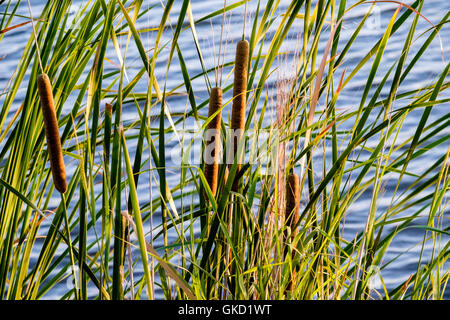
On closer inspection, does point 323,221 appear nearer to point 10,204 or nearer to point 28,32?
point 10,204

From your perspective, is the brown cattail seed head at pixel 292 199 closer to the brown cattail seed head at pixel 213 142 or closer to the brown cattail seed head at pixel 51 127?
the brown cattail seed head at pixel 213 142

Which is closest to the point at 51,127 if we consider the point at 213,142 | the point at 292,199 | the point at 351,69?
the point at 213,142

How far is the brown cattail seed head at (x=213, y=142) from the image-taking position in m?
0.60

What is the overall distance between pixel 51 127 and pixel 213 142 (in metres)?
0.17

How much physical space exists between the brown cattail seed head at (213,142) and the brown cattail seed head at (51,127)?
0.50 feet

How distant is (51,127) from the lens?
554 millimetres

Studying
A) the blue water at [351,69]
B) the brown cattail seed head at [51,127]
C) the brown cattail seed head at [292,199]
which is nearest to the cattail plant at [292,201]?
the brown cattail seed head at [292,199]

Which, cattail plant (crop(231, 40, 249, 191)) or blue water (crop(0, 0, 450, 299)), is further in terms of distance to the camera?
blue water (crop(0, 0, 450, 299))

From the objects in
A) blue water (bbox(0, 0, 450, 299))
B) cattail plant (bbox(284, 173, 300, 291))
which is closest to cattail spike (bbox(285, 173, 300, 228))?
cattail plant (bbox(284, 173, 300, 291))

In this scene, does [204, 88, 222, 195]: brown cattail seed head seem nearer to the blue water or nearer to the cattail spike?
the cattail spike

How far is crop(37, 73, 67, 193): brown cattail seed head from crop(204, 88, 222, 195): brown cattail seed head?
152mm

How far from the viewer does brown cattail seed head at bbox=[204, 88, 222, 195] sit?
60 centimetres
